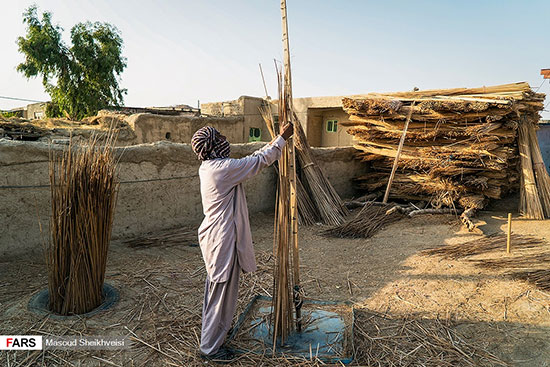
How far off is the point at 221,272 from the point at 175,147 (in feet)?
10.1

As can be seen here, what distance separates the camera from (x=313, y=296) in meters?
3.25

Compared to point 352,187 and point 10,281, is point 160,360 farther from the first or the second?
point 352,187

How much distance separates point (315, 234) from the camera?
5.35 m

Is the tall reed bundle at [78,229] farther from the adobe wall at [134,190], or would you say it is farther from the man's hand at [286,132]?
the man's hand at [286,132]

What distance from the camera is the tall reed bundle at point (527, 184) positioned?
5.75m

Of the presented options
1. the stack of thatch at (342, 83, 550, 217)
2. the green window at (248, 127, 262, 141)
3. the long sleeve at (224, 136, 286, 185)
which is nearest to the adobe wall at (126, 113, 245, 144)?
the green window at (248, 127, 262, 141)

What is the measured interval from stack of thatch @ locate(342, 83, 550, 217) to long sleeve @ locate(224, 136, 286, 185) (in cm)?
475

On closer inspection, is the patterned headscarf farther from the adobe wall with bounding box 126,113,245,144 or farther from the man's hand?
the adobe wall with bounding box 126,113,245,144

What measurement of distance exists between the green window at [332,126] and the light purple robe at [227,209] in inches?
393

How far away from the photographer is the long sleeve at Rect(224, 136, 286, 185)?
7.09 feet

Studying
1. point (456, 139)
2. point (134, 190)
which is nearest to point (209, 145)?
point (134, 190)

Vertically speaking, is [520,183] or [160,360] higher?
[520,183]

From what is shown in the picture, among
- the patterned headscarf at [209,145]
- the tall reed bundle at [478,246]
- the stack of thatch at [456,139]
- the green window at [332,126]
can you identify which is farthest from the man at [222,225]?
the green window at [332,126]

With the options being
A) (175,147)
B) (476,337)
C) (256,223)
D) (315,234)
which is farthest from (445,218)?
(175,147)
